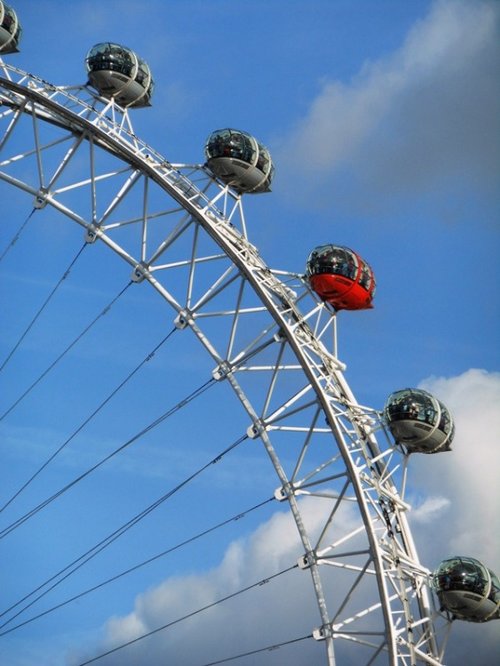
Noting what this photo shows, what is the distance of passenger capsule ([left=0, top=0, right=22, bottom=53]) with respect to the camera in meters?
44.2

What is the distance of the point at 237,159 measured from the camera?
4316 cm

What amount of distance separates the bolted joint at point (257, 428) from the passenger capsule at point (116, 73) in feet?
37.2

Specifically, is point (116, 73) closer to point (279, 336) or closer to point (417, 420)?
point (279, 336)

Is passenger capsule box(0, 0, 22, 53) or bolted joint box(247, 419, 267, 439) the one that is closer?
bolted joint box(247, 419, 267, 439)

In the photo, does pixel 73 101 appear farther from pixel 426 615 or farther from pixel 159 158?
pixel 426 615

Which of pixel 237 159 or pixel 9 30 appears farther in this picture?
pixel 9 30

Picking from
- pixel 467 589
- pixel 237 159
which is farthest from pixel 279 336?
pixel 467 589

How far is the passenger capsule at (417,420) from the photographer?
40.4 m

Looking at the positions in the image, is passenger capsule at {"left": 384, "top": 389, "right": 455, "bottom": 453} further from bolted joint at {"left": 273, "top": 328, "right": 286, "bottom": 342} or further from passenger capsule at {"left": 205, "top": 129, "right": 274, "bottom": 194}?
passenger capsule at {"left": 205, "top": 129, "right": 274, "bottom": 194}

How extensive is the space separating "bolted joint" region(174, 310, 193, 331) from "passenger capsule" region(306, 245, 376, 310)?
3.76 metres

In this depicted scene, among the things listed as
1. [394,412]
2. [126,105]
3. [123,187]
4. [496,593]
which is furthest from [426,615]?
[126,105]

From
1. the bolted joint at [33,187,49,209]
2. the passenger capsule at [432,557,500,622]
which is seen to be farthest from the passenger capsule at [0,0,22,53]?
the passenger capsule at [432,557,500,622]

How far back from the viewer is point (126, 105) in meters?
44.6

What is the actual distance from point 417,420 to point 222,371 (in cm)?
590
